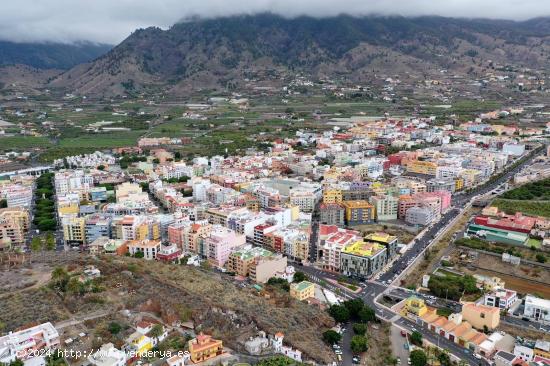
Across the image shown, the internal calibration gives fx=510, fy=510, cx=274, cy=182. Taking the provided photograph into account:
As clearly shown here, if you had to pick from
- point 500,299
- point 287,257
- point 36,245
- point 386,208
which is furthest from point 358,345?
point 36,245

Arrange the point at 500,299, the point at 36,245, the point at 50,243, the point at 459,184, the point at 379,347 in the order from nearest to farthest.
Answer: the point at 379,347, the point at 500,299, the point at 36,245, the point at 50,243, the point at 459,184

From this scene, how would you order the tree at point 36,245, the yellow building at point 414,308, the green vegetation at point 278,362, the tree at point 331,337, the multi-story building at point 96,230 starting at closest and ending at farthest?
the green vegetation at point 278,362 < the tree at point 331,337 < the yellow building at point 414,308 < the tree at point 36,245 < the multi-story building at point 96,230

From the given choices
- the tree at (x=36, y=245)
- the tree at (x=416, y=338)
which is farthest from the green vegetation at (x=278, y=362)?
the tree at (x=36, y=245)

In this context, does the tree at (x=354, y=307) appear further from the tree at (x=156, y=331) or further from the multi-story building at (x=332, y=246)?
the tree at (x=156, y=331)

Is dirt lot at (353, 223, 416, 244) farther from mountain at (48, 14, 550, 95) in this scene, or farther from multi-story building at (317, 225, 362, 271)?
mountain at (48, 14, 550, 95)

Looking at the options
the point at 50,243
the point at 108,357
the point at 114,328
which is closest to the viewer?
the point at 108,357

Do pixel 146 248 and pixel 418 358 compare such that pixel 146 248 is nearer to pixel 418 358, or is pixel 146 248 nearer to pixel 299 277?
pixel 299 277
